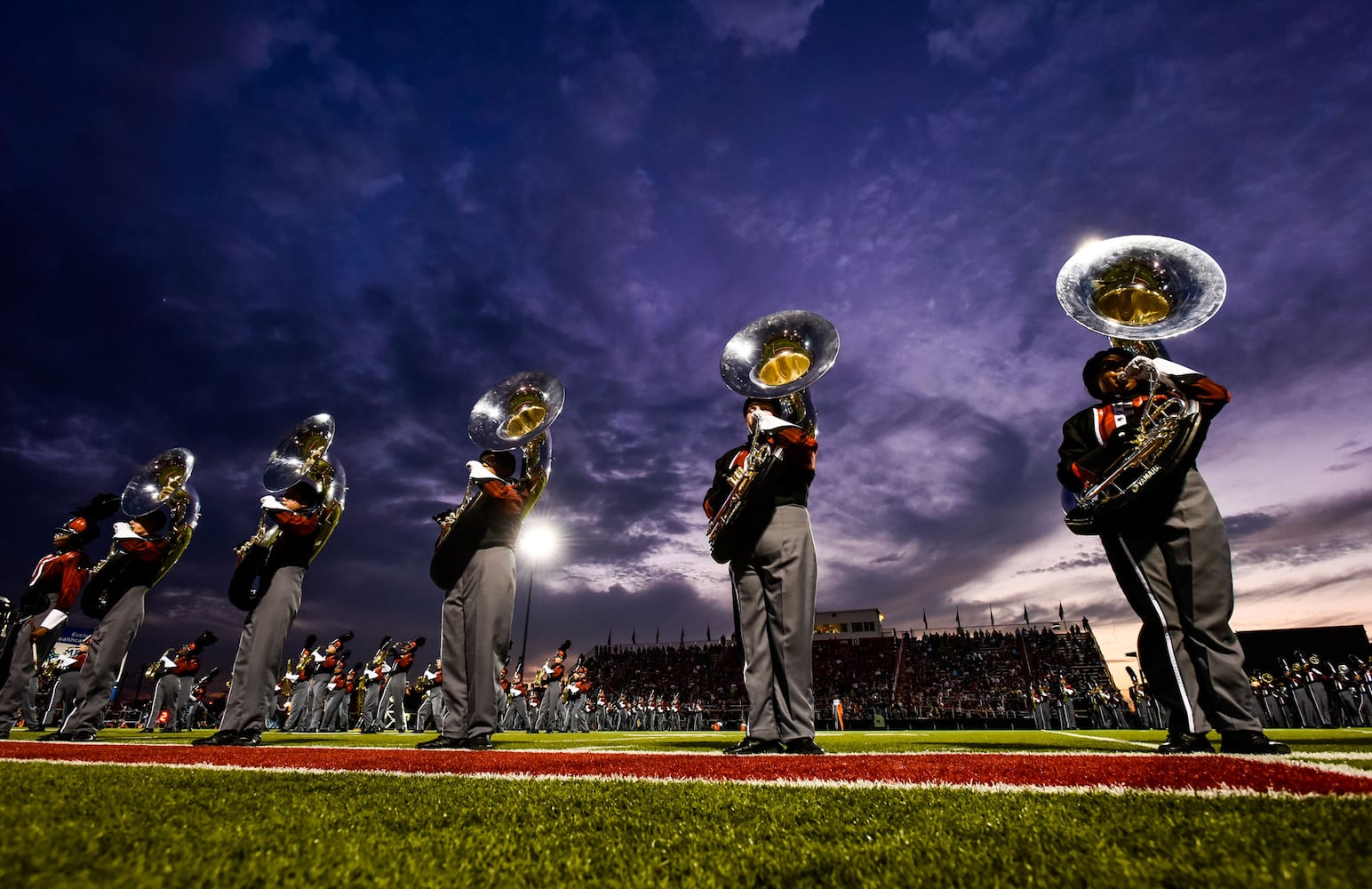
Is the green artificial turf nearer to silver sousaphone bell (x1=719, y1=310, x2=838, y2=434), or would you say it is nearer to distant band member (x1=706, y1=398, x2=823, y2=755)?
distant band member (x1=706, y1=398, x2=823, y2=755)

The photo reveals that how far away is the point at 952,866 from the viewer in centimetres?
116

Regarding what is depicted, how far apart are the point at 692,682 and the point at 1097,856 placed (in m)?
45.7

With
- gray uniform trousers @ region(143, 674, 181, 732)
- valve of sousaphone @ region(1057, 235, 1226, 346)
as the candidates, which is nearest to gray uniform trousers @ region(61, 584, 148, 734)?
valve of sousaphone @ region(1057, 235, 1226, 346)

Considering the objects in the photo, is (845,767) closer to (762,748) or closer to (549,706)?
(762,748)

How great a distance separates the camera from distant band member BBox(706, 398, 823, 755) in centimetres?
430

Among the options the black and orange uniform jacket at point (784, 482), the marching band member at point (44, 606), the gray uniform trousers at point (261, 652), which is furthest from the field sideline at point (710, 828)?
the marching band member at point (44, 606)

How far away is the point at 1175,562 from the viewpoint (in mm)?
3828

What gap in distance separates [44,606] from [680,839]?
10.3 m

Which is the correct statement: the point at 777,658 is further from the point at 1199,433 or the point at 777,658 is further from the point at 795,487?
the point at 1199,433

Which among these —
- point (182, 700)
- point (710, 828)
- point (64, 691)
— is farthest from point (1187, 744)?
point (182, 700)

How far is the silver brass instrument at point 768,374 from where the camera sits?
4734mm

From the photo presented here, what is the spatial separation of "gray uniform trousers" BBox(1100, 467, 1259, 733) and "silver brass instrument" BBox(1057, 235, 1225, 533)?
0.25m

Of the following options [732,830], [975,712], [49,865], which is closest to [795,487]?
[732,830]

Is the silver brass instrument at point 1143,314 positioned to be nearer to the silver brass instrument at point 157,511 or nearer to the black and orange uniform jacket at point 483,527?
the black and orange uniform jacket at point 483,527
